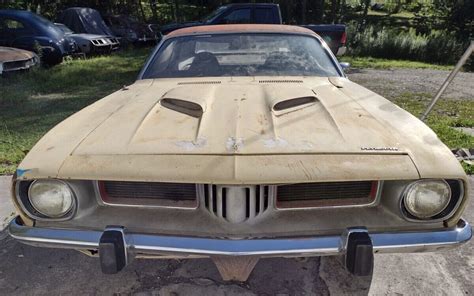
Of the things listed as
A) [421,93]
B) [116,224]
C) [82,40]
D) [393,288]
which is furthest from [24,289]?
[82,40]

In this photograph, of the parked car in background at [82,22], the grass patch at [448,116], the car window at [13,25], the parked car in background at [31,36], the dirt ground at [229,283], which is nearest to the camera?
the dirt ground at [229,283]

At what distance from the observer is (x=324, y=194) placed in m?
2.10

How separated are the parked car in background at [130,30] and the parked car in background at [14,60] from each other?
653 cm

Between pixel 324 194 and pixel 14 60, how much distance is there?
8.37 meters

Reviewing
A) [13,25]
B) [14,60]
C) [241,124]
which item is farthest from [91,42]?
[241,124]

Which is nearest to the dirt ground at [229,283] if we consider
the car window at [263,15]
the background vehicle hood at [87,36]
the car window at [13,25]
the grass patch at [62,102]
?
the grass patch at [62,102]

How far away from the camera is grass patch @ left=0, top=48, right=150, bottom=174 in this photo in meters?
5.29

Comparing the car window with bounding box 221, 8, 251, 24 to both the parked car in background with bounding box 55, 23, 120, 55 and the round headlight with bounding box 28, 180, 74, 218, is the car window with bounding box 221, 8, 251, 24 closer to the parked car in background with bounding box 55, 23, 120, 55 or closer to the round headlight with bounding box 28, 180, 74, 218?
the parked car in background with bounding box 55, 23, 120, 55

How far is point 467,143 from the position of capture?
509 centimetres

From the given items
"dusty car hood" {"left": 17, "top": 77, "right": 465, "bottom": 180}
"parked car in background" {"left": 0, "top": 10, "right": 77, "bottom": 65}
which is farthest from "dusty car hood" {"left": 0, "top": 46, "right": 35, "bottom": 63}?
"dusty car hood" {"left": 17, "top": 77, "right": 465, "bottom": 180}

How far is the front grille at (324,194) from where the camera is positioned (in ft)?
6.82

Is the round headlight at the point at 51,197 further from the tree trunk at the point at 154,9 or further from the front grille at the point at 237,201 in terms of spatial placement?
the tree trunk at the point at 154,9

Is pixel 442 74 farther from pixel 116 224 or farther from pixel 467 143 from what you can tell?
pixel 116 224

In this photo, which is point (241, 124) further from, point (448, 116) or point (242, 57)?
point (448, 116)
